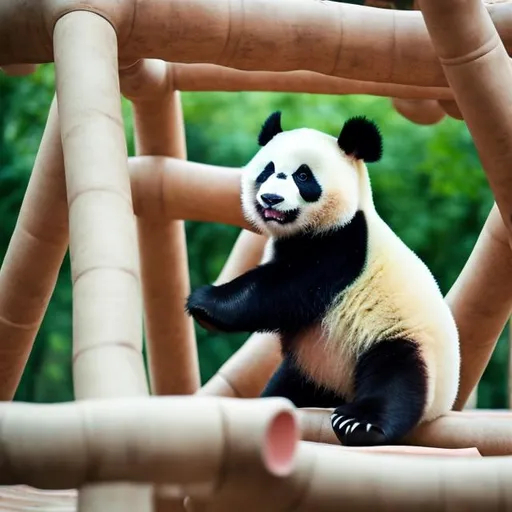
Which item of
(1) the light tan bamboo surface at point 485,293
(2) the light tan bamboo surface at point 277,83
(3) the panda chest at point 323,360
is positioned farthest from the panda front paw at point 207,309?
(2) the light tan bamboo surface at point 277,83

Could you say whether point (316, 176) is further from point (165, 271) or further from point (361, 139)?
point (165, 271)

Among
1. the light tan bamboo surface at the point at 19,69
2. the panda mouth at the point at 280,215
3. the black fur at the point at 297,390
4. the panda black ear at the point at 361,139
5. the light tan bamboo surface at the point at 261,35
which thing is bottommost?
the black fur at the point at 297,390

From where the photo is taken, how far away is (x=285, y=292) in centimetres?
Result: 320

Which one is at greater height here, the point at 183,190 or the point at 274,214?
the point at 183,190

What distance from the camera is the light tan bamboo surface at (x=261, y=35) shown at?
10.3 ft

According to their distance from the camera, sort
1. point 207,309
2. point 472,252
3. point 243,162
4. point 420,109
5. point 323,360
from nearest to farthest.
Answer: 1. point 207,309
2. point 323,360
3. point 472,252
4. point 420,109
5. point 243,162

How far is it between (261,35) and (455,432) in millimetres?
1372

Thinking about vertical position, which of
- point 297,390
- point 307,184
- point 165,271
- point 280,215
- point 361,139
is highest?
point 165,271

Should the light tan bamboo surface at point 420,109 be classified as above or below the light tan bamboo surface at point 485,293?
above

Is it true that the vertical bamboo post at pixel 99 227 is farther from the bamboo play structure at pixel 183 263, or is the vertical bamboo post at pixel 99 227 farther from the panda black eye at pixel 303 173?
the panda black eye at pixel 303 173

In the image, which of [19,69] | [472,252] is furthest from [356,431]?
[19,69]

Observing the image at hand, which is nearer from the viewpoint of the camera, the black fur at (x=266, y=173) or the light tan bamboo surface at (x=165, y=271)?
the black fur at (x=266, y=173)

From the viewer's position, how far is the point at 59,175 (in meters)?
3.70

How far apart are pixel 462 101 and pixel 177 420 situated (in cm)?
172
